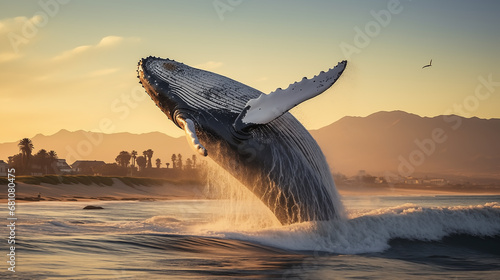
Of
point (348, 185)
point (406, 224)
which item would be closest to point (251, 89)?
point (406, 224)

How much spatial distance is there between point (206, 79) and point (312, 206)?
3.13 m

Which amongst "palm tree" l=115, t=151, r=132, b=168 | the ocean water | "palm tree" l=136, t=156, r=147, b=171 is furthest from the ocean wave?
"palm tree" l=136, t=156, r=147, b=171

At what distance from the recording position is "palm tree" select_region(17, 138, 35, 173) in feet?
295

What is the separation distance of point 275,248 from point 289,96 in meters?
3.01

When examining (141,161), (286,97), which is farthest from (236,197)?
(141,161)

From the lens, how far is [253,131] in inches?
406

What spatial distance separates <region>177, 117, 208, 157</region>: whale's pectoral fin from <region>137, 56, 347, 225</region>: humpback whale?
3 cm

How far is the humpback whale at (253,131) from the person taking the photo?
31.7 ft

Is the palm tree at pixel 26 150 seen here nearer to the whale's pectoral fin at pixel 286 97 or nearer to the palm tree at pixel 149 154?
the palm tree at pixel 149 154

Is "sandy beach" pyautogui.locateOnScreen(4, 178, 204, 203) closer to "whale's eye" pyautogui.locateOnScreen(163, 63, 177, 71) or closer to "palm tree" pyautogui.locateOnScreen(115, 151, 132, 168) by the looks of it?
"whale's eye" pyautogui.locateOnScreen(163, 63, 177, 71)

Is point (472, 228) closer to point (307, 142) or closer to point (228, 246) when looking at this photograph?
point (307, 142)

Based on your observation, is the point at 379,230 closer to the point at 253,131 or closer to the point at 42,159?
the point at 253,131

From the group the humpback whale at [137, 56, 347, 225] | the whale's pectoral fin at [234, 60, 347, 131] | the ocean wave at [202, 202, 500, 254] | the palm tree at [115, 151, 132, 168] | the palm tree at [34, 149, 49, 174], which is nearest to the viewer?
the whale's pectoral fin at [234, 60, 347, 131]

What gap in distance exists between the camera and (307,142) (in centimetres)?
1114
